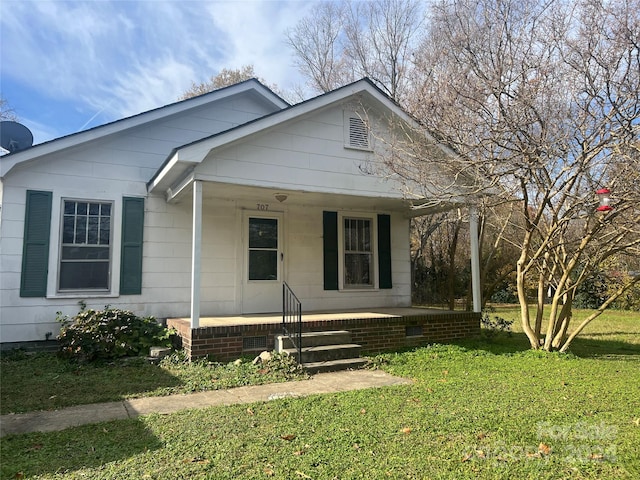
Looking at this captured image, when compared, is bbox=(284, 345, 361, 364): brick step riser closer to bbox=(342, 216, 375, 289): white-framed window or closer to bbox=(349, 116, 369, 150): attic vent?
bbox=(342, 216, 375, 289): white-framed window

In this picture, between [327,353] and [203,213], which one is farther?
[203,213]

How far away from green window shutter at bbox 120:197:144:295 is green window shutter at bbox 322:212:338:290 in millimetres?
3678

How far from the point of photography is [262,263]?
9047 mm

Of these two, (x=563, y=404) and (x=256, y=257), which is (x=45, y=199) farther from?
(x=563, y=404)

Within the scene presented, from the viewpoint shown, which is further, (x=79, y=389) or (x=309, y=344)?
(x=309, y=344)

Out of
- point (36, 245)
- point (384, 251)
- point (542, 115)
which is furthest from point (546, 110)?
point (36, 245)

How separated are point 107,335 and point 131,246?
187 cm

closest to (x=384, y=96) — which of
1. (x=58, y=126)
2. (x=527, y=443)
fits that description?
(x=527, y=443)

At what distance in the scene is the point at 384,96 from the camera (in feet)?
27.8

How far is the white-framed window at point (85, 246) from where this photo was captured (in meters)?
7.74

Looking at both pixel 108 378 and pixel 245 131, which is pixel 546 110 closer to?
pixel 245 131

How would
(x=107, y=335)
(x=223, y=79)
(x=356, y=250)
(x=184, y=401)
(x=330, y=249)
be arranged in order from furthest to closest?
(x=223, y=79), (x=356, y=250), (x=330, y=249), (x=107, y=335), (x=184, y=401)

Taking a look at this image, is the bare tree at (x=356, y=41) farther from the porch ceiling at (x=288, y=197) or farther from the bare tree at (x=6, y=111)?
the bare tree at (x=6, y=111)

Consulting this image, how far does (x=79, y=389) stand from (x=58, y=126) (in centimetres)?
867
